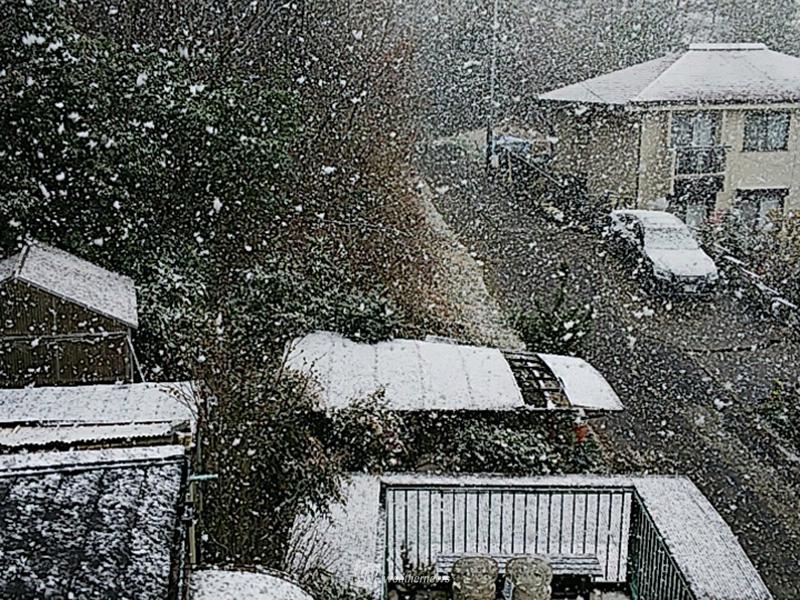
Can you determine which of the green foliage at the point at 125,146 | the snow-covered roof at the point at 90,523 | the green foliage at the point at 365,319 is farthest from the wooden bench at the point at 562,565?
the green foliage at the point at 125,146

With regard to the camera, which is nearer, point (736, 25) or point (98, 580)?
point (98, 580)

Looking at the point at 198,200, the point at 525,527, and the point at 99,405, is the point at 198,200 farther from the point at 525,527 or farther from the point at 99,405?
the point at 525,527

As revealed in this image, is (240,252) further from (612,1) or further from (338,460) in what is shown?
(612,1)

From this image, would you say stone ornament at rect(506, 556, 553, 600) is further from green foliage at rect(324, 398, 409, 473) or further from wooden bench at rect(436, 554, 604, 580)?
green foliage at rect(324, 398, 409, 473)

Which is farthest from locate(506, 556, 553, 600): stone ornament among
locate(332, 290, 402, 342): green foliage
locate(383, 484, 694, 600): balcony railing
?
locate(332, 290, 402, 342): green foliage

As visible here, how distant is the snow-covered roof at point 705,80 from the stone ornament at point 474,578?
10500 millimetres

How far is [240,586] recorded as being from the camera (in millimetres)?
2943

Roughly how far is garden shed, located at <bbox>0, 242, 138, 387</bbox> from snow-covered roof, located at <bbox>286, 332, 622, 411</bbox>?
4.42 ft

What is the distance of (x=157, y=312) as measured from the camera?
26.1ft

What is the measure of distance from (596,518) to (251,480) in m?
2.29

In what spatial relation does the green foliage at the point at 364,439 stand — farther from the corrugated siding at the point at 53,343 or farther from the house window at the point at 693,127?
the house window at the point at 693,127

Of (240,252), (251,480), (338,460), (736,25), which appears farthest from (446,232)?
(736,25)

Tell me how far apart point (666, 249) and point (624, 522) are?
21.8ft

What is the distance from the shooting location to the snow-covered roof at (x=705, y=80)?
45.9 ft
